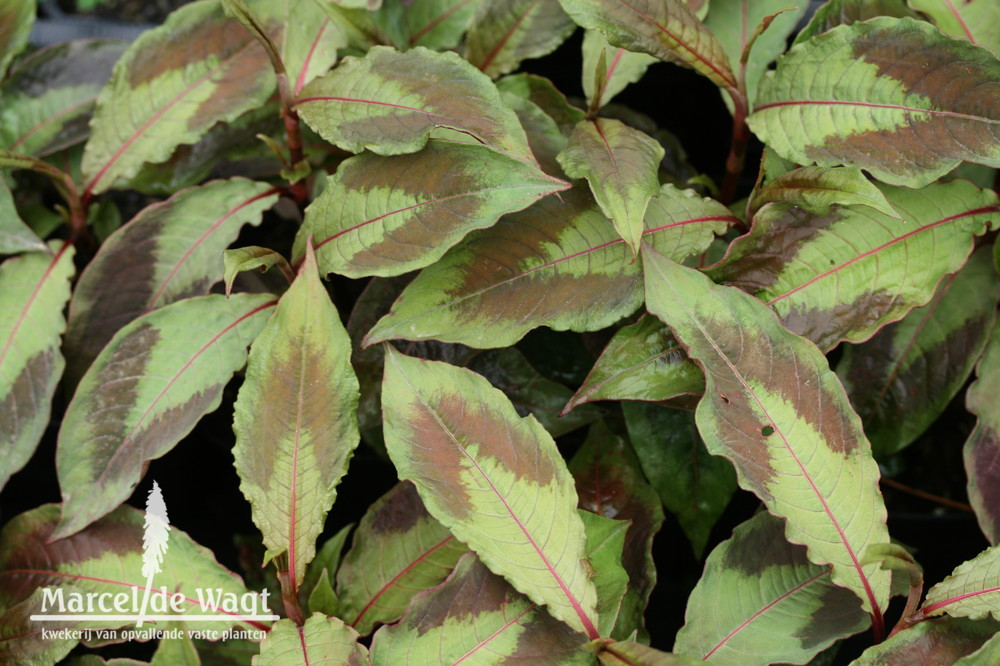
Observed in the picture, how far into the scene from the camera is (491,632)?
82cm

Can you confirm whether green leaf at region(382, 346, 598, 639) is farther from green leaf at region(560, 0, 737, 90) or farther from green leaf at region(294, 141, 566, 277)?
green leaf at region(560, 0, 737, 90)

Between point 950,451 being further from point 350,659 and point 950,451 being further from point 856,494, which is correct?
point 350,659

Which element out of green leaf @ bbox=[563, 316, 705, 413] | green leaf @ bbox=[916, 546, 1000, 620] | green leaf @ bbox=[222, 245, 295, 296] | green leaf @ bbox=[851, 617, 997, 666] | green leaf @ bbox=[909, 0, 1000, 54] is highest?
green leaf @ bbox=[909, 0, 1000, 54]

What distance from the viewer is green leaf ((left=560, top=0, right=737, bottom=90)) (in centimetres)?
89

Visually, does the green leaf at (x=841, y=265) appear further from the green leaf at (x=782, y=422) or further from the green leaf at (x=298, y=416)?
the green leaf at (x=298, y=416)

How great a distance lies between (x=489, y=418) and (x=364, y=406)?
24 centimetres

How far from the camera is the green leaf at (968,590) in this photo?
31.4 inches

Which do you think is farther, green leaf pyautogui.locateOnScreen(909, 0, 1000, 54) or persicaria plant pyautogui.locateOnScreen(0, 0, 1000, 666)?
green leaf pyautogui.locateOnScreen(909, 0, 1000, 54)

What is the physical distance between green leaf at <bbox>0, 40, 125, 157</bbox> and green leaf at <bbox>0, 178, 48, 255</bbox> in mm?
159

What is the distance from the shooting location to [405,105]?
3.01ft

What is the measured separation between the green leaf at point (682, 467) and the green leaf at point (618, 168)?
270mm

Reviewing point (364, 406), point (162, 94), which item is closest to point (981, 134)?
point (364, 406)

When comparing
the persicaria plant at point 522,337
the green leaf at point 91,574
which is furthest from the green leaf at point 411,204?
the green leaf at point 91,574

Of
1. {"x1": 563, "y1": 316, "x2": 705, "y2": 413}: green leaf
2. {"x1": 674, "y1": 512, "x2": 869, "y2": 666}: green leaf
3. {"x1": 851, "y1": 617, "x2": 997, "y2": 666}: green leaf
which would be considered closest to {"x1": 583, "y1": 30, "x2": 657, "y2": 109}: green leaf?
{"x1": 563, "y1": 316, "x2": 705, "y2": 413}: green leaf
